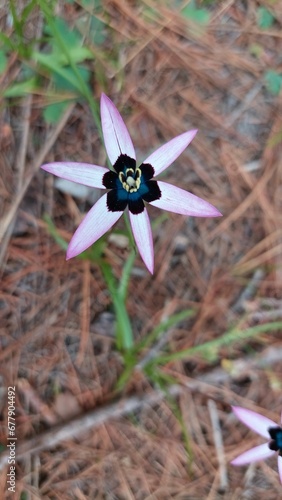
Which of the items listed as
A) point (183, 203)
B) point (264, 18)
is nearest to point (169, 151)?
point (183, 203)

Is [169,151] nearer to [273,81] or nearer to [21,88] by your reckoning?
[21,88]

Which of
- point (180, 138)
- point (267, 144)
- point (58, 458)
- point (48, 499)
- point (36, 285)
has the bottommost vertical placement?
point (48, 499)

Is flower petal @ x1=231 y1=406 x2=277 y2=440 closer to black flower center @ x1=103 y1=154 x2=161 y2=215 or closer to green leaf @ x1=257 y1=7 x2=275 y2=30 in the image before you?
black flower center @ x1=103 y1=154 x2=161 y2=215

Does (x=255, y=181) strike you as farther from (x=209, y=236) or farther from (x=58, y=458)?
(x=58, y=458)

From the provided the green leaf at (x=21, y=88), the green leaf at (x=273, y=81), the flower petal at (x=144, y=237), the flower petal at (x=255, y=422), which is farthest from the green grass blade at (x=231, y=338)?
the green leaf at (x=21, y=88)

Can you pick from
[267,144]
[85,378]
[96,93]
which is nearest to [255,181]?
[267,144]

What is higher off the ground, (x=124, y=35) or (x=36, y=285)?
(x=124, y=35)

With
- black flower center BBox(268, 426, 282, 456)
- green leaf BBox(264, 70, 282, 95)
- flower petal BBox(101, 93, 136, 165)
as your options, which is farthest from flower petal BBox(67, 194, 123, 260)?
green leaf BBox(264, 70, 282, 95)

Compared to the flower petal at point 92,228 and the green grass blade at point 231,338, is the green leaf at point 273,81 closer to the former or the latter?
the green grass blade at point 231,338
